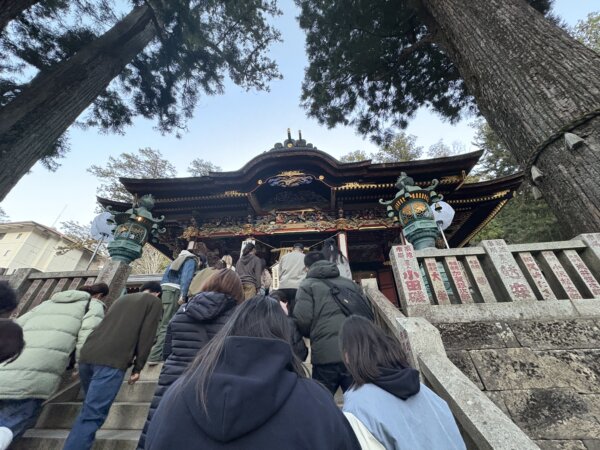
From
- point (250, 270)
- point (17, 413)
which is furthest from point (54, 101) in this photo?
point (17, 413)

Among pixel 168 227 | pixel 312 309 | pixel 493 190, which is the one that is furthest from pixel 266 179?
pixel 493 190

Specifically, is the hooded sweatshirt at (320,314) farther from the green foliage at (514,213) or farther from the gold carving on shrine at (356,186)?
the green foliage at (514,213)

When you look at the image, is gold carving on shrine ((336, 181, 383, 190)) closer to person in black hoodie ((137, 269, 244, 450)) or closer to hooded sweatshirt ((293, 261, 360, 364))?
hooded sweatshirt ((293, 261, 360, 364))

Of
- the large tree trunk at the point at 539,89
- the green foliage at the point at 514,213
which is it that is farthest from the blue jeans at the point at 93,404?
the green foliage at the point at 514,213

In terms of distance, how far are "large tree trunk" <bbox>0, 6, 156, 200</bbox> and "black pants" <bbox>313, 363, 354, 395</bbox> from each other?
4539mm

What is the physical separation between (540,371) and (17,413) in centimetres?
432

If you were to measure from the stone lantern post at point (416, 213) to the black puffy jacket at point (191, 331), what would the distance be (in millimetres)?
3857

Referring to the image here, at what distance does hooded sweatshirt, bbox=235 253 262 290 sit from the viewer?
430 centimetres

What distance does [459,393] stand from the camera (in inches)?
69.6

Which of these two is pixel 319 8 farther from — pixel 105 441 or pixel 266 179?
pixel 105 441

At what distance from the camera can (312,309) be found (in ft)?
8.41

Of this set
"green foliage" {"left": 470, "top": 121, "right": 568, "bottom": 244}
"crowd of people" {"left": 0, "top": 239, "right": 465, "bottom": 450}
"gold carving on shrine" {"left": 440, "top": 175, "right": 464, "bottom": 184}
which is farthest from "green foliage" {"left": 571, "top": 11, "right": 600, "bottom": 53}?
"crowd of people" {"left": 0, "top": 239, "right": 465, "bottom": 450}

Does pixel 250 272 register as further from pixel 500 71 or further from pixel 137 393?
pixel 500 71

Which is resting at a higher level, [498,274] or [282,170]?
[282,170]
